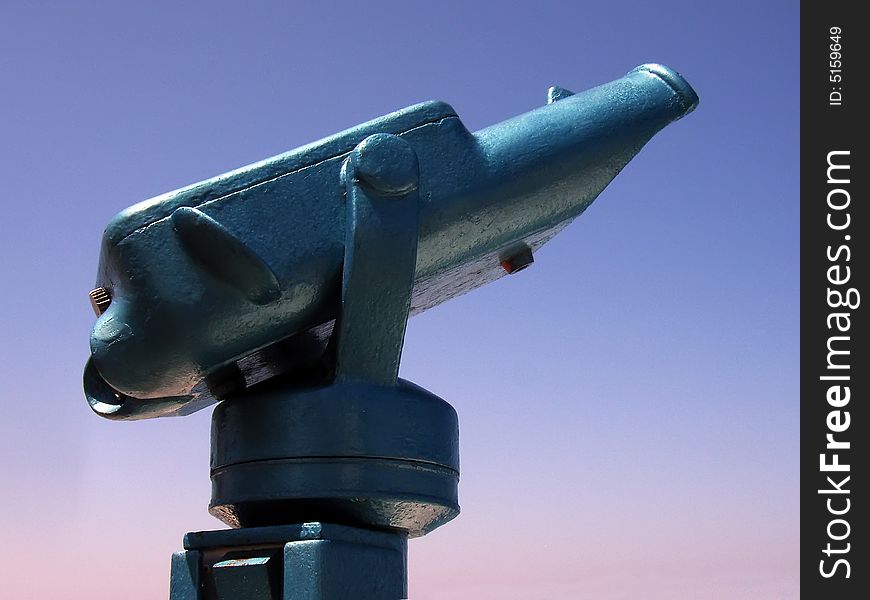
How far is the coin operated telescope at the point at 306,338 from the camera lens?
2.40 metres

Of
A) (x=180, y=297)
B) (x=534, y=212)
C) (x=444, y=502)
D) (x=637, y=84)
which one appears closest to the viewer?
(x=180, y=297)

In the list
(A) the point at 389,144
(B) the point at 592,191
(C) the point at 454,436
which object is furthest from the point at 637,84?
(C) the point at 454,436

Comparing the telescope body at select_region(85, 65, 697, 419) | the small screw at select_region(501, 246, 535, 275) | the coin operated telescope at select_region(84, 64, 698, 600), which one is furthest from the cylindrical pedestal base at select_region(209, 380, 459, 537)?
the small screw at select_region(501, 246, 535, 275)

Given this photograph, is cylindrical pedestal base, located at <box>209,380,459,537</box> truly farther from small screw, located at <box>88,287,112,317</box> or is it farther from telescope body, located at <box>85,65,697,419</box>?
small screw, located at <box>88,287,112,317</box>

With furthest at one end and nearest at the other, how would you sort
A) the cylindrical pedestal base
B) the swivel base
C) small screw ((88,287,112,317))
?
small screw ((88,287,112,317)) < the cylindrical pedestal base < the swivel base

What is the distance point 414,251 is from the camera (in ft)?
8.24

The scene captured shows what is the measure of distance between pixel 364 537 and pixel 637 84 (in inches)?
55.7

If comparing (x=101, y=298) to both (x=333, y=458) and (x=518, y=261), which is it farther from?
(x=518, y=261)

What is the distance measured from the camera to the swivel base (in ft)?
7.60

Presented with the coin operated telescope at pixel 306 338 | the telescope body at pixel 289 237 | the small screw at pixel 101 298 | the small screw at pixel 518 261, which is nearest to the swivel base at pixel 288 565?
the coin operated telescope at pixel 306 338

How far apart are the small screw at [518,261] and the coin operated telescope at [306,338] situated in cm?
27

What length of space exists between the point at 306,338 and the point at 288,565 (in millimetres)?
576

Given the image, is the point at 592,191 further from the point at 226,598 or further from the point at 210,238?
the point at 226,598

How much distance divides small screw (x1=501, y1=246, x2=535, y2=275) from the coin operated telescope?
0.27 metres
